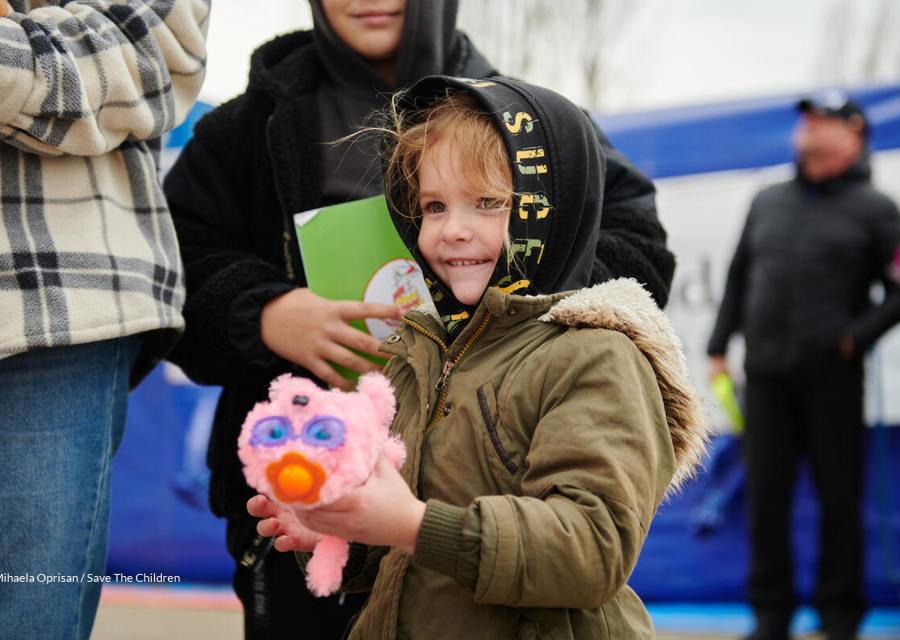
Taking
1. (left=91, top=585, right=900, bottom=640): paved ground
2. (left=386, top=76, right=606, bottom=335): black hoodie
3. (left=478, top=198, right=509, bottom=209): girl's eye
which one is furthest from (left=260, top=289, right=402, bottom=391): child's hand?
(left=91, top=585, right=900, bottom=640): paved ground

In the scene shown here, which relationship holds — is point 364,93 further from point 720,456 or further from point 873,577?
point 873,577

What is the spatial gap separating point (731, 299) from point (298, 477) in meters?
3.48

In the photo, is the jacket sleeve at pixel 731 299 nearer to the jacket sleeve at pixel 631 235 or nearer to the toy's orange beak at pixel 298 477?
the jacket sleeve at pixel 631 235

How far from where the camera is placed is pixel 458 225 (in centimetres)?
140

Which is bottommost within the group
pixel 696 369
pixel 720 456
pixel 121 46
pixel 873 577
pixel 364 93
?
pixel 873 577

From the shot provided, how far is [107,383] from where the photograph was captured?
160 centimetres

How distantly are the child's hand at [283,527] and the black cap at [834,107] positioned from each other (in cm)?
329

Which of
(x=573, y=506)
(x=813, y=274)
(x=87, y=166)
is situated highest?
(x=87, y=166)

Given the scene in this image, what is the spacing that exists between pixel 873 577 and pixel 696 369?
1.14 metres

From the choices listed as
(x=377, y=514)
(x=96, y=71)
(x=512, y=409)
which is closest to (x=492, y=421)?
(x=512, y=409)

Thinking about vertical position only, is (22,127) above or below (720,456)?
above

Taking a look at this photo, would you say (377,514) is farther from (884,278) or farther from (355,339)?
(884,278)

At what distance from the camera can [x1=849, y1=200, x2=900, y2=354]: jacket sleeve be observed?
3918 millimetres

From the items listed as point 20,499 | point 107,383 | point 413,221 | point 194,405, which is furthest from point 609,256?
point 194,405
